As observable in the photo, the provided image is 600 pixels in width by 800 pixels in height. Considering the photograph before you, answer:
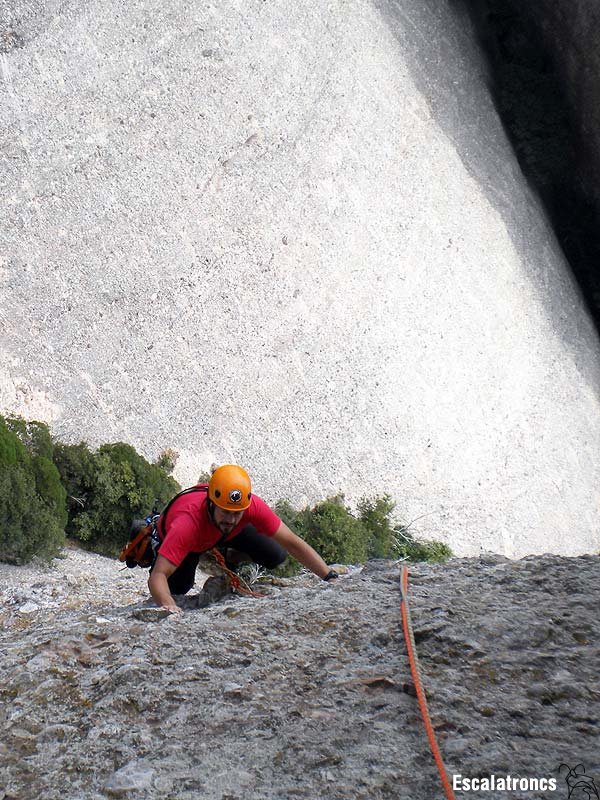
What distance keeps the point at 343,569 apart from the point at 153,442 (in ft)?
25.4

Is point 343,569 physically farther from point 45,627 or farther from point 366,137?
point 366,137

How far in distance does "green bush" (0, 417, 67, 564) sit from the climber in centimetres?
417

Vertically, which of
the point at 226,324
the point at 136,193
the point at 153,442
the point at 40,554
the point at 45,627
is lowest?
the point at 45,627

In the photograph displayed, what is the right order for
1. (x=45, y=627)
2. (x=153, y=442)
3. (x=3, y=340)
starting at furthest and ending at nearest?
1. (x=153, y=442)
2. (x=3, y=340)
3. (x=45, y=627)

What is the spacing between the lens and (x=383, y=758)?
14.1 feet

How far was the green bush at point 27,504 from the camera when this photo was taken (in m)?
10.5

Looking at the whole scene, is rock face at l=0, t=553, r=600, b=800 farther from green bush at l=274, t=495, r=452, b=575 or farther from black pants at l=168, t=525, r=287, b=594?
green bush at l=274, t=495, r=452, b=575

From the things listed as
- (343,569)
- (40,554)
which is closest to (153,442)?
(40,554)

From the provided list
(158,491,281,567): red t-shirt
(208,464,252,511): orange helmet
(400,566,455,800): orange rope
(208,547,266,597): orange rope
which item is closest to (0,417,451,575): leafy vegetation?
(208,547,266,597): orange rope

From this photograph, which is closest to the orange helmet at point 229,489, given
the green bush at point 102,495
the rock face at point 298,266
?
the green bush at point 102,495

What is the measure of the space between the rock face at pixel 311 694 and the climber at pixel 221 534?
0.34 metres

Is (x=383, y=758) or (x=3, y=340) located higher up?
(x=3, y=340)

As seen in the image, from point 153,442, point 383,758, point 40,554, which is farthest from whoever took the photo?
point 153,442

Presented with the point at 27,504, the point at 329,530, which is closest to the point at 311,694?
the point at 27,504
